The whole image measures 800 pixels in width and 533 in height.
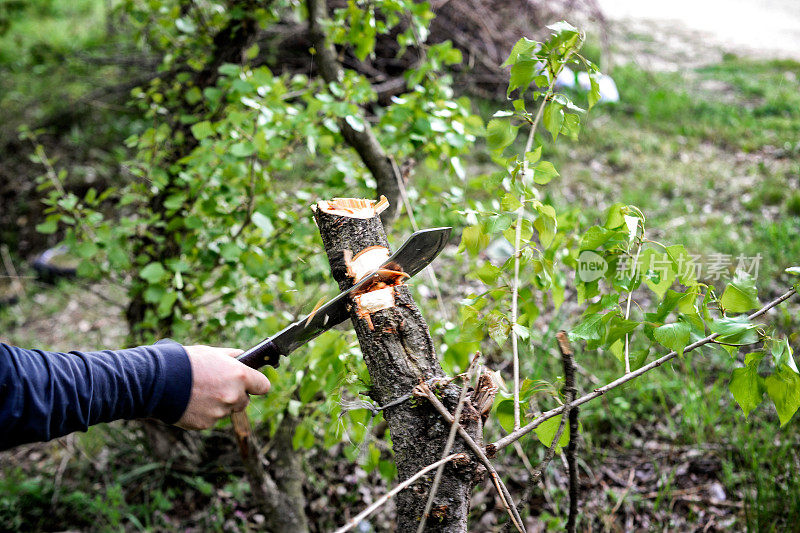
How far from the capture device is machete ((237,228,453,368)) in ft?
3.93

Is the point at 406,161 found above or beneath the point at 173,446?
above

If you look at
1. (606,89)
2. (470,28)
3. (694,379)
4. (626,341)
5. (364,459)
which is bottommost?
(694,379)

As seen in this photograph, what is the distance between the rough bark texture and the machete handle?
0.25m

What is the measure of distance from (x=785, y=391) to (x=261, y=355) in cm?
119

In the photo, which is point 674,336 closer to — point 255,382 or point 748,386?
point 748,386

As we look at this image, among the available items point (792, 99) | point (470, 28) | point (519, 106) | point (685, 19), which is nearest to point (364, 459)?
point (519, 106)

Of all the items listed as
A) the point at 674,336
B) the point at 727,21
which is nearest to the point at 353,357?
the point at 674,336

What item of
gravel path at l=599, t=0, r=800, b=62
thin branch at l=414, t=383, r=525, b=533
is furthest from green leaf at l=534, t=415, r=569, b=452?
gravel path at l=599, t=0, r=800, b=62

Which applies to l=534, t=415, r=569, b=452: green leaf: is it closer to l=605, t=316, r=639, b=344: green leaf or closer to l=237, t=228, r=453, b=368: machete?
l=605, t=316, r=639, b=344: green leaf

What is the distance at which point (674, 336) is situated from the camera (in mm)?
1037

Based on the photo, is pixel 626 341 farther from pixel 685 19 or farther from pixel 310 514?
pixel 685 19

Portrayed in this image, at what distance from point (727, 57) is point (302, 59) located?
5.74 meters

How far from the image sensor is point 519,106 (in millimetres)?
1196

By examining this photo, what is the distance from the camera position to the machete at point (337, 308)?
1.20 metres
